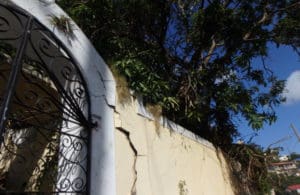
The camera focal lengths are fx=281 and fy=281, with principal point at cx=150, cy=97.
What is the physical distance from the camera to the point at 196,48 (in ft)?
18.3

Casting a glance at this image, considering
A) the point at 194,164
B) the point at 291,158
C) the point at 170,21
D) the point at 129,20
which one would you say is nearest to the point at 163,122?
the point at 194,164

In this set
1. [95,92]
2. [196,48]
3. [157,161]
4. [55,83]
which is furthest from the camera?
[196,48]

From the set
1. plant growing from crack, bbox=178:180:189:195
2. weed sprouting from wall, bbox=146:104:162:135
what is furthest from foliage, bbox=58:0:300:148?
plant growing from crack, bbox=178:180:189:195

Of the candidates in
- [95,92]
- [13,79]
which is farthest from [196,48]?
[13,79]

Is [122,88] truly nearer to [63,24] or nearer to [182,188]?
[63,24]

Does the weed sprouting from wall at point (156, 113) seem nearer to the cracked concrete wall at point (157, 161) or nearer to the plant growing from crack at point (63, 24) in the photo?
the cracked concrete wall at point (157, 161)

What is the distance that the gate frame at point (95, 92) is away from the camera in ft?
7.98

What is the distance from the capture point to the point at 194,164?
13.8 ft

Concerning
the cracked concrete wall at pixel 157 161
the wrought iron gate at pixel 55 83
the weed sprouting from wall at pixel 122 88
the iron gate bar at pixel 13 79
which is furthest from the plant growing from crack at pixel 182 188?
the iron gate bar at pixel 13 79

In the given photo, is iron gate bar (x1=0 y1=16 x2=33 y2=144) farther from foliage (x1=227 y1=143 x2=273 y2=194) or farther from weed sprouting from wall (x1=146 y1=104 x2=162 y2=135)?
foliage (x1=227 y1=143 x2=273 y2=194)

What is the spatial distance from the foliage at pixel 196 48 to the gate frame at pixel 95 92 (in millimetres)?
578

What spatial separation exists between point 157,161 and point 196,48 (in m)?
2.93

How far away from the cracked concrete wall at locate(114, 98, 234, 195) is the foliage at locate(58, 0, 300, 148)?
438 millimetres

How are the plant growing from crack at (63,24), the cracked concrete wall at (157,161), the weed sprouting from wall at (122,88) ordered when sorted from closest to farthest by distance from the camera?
1. the plant growing from crack at (63,24)
2. the cracked concrete wall at (157,161)
3. the weed sprouting from wall at (122,88)
